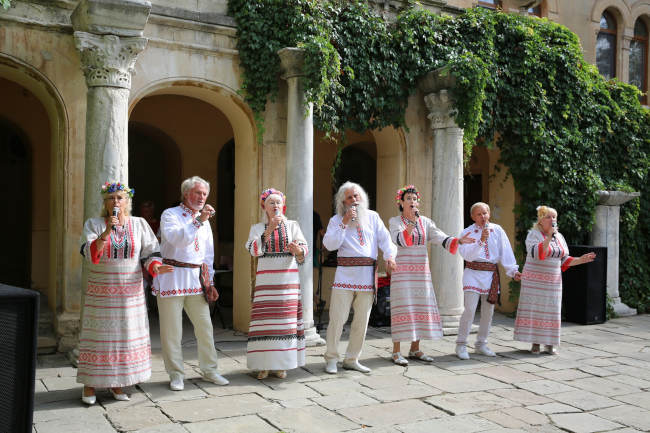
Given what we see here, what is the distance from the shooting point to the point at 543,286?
23.6 ft

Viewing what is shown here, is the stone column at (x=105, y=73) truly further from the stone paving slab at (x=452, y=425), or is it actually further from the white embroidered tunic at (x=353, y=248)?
the stone paving slab at (x=452, y=425)

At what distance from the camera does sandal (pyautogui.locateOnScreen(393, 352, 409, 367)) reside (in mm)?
6538

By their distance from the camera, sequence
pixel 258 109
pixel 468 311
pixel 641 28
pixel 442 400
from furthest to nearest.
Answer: pixel 641 28 < pixel 258 109 < pixel 468 311 < pixel 442 400

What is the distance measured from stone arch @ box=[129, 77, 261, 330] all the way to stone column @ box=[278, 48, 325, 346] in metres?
0.61

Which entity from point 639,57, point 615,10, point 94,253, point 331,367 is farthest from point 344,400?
point 639,57

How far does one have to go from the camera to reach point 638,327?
31.3 ft

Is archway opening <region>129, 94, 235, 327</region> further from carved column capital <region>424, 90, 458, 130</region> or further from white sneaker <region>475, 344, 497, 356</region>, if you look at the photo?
white sneaker <region>475, 344, 497, 356</region>

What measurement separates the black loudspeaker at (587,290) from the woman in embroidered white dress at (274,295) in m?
5.49

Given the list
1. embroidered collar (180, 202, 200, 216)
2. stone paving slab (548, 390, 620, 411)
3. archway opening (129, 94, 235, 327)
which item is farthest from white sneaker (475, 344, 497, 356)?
archway opening (129, 94, 235, 327)

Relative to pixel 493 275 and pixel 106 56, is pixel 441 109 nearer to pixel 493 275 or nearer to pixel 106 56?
pixel 493 275

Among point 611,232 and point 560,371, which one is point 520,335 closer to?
point 560,371

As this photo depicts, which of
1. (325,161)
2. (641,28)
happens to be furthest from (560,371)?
(641,28)

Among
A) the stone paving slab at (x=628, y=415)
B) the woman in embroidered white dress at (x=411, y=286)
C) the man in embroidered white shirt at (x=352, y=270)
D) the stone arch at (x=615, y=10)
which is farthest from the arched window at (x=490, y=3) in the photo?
the stone paving slab at (x=628, y=415)

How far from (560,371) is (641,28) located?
374 inches
